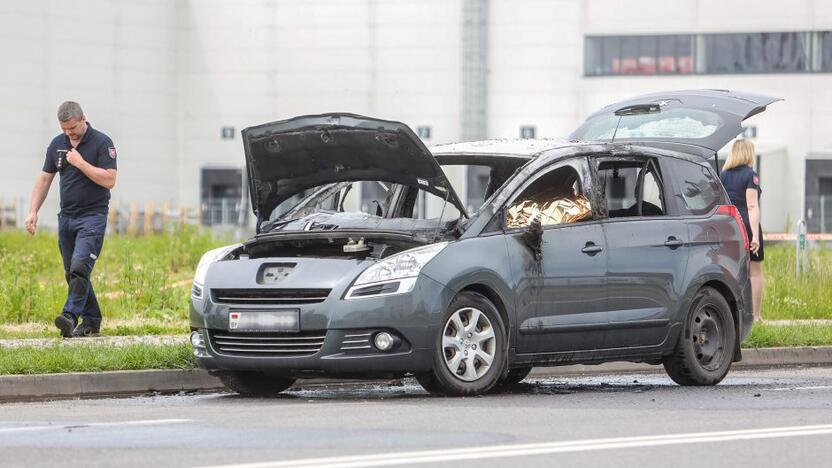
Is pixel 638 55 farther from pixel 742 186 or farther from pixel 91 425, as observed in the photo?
pixel 91 425

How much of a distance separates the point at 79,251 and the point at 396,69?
4731 centimetres

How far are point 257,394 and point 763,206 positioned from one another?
49397 millimetres

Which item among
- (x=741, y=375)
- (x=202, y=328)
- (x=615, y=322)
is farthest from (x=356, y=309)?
(x=741, y=375)

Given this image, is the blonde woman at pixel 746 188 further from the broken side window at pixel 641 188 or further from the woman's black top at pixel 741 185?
the broken side window at pixel 641 188

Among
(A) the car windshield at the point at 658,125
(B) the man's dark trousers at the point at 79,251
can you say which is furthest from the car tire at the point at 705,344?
(B) the man's dark trousers at the point at 79,251

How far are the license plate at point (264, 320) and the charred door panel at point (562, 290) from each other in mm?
1541

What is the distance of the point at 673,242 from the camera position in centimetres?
1223

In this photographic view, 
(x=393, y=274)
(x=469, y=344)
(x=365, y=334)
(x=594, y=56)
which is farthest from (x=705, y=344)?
(x=594, y=56)

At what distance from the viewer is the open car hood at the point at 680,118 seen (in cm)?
1342

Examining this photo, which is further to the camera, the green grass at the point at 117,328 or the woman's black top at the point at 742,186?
the woman's black top at the point at 742,186

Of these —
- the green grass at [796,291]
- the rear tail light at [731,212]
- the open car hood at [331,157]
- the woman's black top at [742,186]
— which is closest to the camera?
the open car hood at [331,157]

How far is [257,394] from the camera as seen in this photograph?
1137 cm

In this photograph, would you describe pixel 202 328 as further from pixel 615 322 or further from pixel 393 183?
pixel 615 322

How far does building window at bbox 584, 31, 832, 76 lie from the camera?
59281mm
